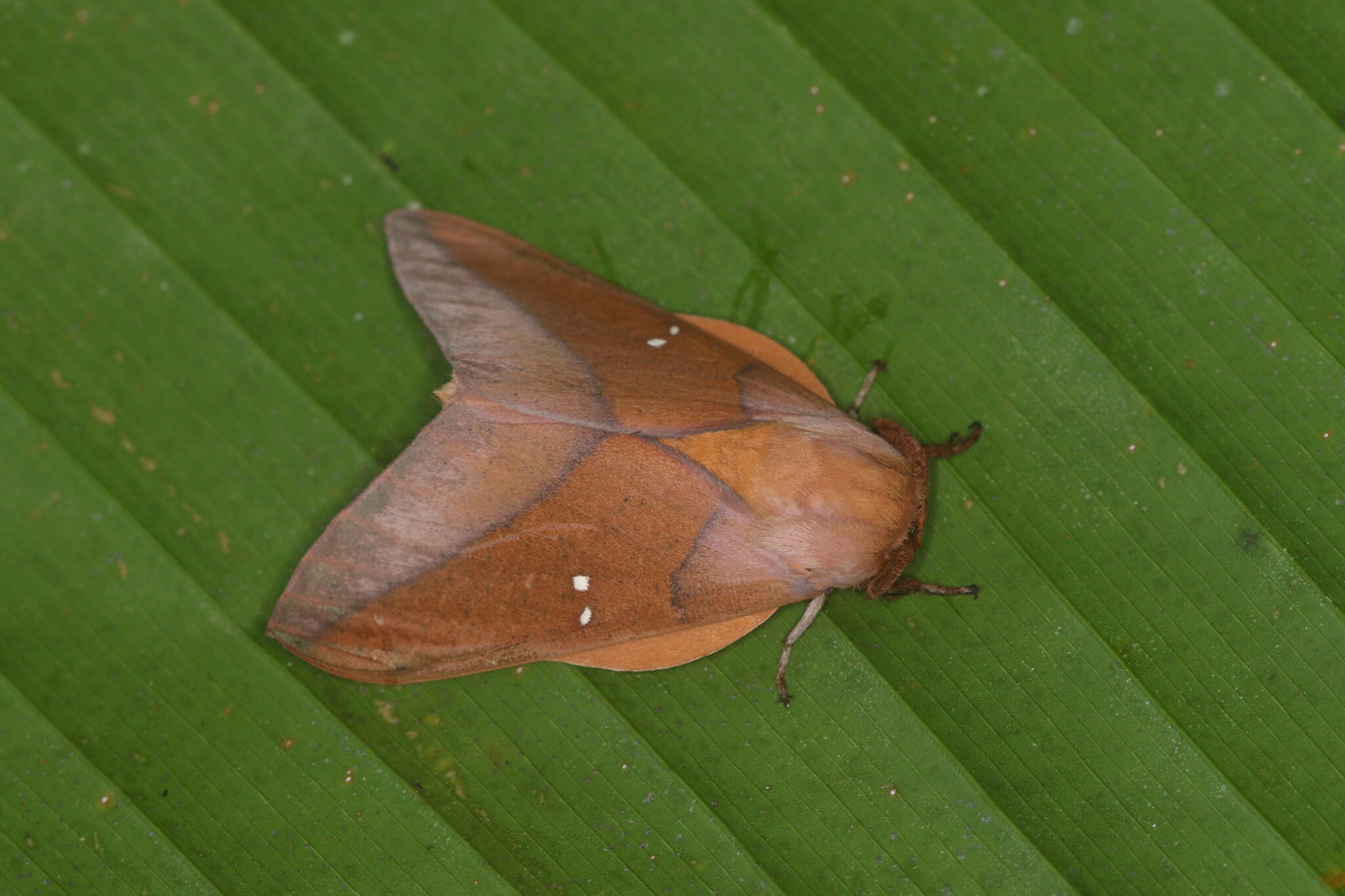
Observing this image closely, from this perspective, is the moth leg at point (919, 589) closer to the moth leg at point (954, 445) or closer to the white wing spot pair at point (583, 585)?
the moth leg at point (954, 445)

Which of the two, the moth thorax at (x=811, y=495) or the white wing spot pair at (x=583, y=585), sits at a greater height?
A: the moth thorax at (x=811, y=495)

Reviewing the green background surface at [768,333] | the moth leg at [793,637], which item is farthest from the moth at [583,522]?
the green background surface at [768,333]

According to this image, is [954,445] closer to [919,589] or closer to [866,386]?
[866,386]

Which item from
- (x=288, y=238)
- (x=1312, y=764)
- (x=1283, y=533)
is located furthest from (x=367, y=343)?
(x=1312, y=764)

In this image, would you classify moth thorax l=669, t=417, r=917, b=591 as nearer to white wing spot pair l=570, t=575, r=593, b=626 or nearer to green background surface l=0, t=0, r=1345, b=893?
green background surface l=0, t=0, r=1345, b=893

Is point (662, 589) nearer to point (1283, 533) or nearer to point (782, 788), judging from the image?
point (782, 788)

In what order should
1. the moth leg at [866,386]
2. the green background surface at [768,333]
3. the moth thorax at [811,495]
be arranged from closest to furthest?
the moth thorax at [811,495]
the green background surface at [768,333]
the moth leg at [866,386]

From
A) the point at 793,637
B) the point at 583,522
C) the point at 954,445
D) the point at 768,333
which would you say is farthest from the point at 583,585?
the point at 954,445

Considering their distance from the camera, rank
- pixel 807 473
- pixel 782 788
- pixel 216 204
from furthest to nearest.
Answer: pixel 216 204 < pixel 782 788 < pixel 807 473
